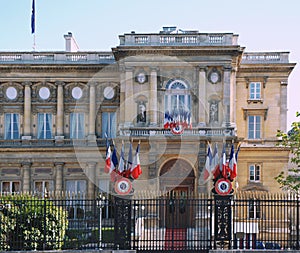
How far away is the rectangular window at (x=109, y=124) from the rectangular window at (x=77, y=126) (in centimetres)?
155

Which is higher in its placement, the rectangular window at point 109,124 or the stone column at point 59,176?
the rectangular window at point 109,124

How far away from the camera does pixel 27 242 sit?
25.1 m

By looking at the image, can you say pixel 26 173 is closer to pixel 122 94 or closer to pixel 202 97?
pixel 122 94

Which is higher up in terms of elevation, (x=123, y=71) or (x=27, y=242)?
(x=123, y=71)

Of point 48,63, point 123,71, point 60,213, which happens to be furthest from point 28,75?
point 60,213

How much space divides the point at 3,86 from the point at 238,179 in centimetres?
1771

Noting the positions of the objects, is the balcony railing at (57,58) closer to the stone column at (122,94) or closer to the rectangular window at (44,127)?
the stone column at (122,94)

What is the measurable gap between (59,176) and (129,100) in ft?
26.2

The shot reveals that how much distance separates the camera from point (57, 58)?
46.0 m

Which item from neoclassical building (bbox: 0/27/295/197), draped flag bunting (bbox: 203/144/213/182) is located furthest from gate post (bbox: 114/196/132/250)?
neoclassical building (bbox: 0/27/295/197)

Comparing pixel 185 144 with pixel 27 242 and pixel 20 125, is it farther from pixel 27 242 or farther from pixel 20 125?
pixel 27 242

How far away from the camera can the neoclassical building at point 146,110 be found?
134 feet

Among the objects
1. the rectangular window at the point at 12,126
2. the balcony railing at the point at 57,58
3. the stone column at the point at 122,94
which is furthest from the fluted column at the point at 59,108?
the stone column at the point at 122,94

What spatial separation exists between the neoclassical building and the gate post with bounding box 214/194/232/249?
15398 mm
